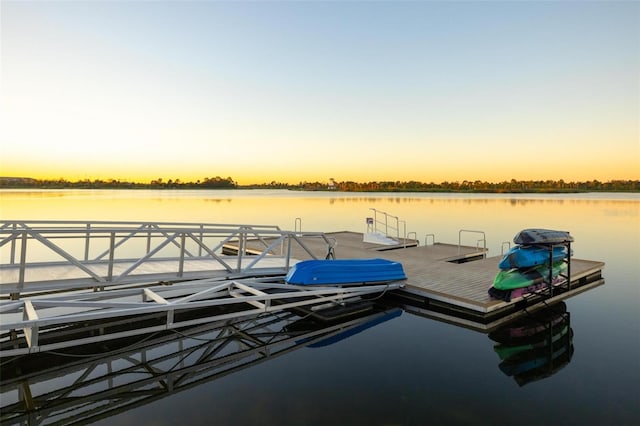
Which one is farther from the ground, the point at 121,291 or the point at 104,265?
the point at 104,265

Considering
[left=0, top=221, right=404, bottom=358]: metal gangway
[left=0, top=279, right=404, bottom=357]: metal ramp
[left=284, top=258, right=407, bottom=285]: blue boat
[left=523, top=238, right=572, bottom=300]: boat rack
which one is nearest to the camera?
[left=0, top=279, right=404, bottom=357]: metal ramp

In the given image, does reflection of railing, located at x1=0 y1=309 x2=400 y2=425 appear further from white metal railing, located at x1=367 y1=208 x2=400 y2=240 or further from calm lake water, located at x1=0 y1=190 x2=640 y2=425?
white metal railing, located at x1=367 y1=208 x2=400 y2=240

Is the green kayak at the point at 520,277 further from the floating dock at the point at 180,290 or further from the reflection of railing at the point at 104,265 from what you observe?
the reflection of railing at the point at 104,265

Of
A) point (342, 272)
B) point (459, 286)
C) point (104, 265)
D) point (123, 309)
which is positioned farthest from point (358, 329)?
point (104, 265)

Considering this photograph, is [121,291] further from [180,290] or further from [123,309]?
[123,309]

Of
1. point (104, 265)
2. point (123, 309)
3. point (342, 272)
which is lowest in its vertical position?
point (123, 309)

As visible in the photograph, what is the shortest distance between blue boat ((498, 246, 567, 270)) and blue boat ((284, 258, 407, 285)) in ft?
8.21

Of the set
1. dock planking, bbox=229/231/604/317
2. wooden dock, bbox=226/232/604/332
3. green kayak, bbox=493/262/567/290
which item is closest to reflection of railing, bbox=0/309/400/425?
wooden dock, bbox=226/232/604/332

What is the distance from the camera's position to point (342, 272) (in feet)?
27.8

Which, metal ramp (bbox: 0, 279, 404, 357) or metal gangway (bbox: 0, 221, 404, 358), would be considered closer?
metal ramp (bbox: 0, 279, 404, 357)

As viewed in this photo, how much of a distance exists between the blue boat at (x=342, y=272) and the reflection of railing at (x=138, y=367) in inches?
39.5

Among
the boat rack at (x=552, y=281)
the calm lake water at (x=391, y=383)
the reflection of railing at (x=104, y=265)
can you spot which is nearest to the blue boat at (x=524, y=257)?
the boat rack at (x=552, y=281)

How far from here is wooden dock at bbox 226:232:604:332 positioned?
800 centimetres

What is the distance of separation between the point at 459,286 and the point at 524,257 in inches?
66.9
